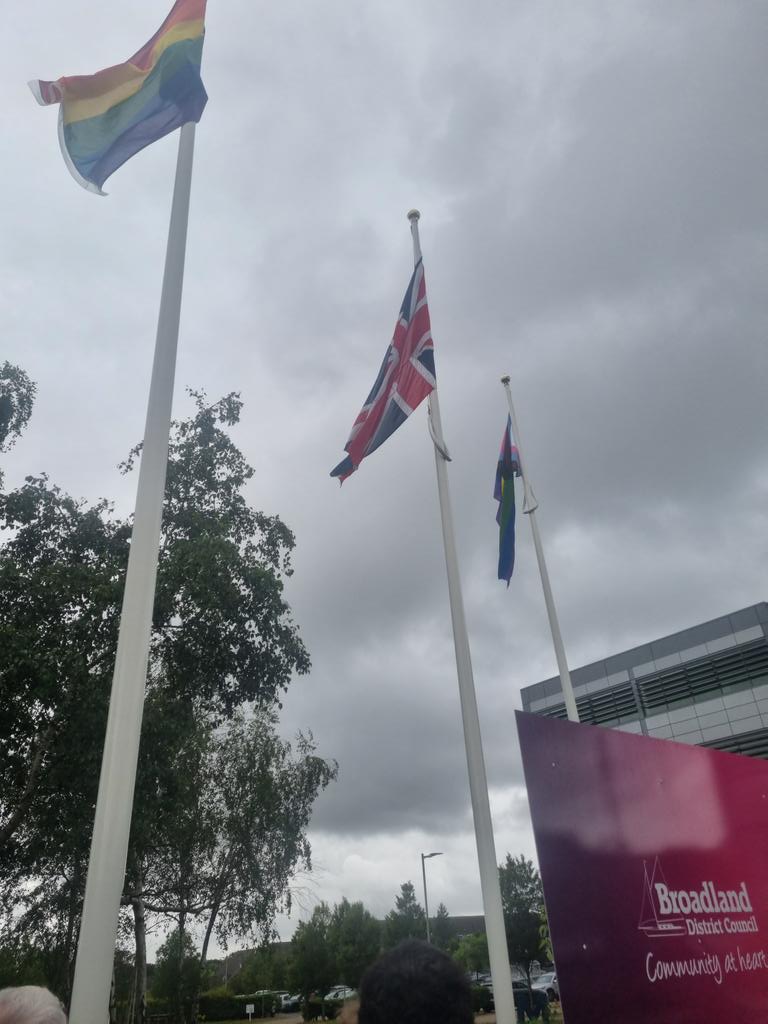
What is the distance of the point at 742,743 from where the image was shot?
29953 mm

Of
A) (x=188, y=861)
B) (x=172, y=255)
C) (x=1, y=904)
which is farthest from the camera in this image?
(x=188, y=861)

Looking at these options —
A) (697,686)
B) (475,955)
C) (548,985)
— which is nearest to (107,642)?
(697,686)

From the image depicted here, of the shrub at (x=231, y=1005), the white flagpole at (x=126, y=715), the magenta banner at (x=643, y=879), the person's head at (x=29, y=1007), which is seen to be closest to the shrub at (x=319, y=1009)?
the shrub at (x=231, y=1005)

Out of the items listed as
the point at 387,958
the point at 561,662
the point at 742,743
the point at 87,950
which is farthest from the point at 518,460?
the point at 742,743

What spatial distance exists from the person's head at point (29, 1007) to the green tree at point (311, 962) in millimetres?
48589

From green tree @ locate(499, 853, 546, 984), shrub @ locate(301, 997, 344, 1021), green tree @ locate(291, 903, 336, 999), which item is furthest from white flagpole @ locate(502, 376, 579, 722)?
shrub @ locate(301, 997, 344, 1021)

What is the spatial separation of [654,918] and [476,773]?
2.08 m

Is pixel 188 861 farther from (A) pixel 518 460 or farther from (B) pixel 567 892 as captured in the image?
(B) pixel 567 892

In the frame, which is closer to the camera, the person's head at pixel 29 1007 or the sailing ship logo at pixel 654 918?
the person's head at pixel 29 1007

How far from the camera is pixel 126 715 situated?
4.66m

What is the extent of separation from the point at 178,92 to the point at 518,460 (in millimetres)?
7470

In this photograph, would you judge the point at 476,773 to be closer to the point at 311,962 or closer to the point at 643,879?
the point at 643,879

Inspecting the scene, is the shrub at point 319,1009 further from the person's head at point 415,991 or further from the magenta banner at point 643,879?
the person's head at point 415,991

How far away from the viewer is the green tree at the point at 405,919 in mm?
53688
